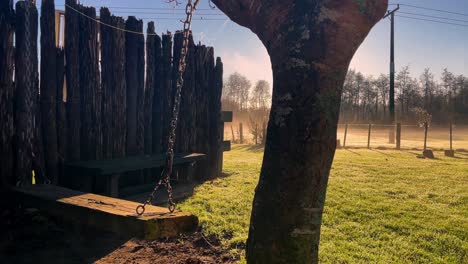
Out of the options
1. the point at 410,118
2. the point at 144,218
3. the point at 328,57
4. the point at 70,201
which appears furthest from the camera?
the point at 410,118

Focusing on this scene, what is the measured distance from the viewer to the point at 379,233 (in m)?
4.61

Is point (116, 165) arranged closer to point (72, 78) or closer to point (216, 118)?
point (72, 78)

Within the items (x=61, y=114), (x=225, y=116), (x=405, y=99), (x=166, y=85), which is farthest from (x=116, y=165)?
(x=405, y=99)

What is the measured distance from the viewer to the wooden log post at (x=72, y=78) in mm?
5266

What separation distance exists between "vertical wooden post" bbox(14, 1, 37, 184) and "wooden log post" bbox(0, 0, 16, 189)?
65 mm

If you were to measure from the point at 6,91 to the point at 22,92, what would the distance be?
0.57 ft

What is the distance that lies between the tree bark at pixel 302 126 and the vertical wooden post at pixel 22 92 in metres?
3.82

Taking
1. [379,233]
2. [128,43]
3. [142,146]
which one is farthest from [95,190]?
[379,233]

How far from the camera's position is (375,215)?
17.5 feet

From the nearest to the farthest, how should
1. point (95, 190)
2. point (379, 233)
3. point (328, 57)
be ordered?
point (328, 57) → point (379, 233) → point (95, 190)

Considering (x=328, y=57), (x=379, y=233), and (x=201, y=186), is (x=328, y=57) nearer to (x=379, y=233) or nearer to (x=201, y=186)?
(x=379, y=233)

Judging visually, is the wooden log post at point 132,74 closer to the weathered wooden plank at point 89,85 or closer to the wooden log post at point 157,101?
the wooden log post at point 157,101

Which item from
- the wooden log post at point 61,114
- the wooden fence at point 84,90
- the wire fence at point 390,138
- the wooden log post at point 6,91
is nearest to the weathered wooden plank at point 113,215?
the wooden log post at point 6,91

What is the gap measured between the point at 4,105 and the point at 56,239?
5.66ft
